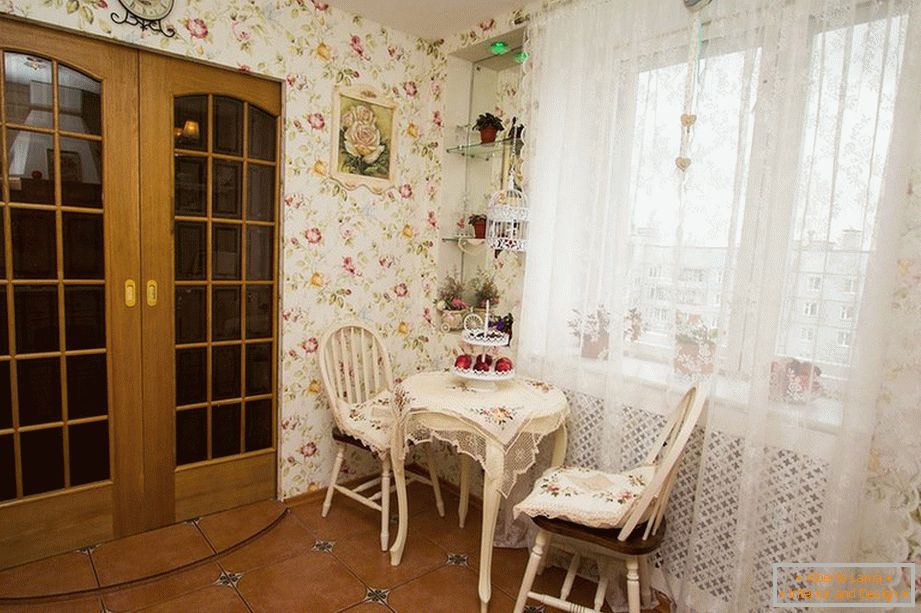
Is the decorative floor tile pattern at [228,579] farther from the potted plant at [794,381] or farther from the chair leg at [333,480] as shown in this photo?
the potted plant at [794,381]

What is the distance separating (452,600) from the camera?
224 centimetres

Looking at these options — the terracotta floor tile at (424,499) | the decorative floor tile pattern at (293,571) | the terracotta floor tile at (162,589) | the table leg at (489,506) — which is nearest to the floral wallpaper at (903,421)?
the decorative floor tile pattern at (293,571)

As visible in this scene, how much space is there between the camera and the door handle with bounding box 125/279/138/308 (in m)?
2.46

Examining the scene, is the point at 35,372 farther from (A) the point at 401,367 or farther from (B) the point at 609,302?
(B) the point at 609,302

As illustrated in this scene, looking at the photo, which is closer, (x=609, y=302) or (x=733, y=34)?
(x=733, y=34)

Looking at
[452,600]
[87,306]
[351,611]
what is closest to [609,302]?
[452,600]

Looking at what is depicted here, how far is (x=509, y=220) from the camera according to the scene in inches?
99.8

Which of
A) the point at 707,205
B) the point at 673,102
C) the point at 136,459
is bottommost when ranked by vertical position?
the point at 136,459

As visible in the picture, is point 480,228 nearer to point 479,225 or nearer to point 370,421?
point 479,225

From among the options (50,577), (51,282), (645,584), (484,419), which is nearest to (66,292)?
(51,282)

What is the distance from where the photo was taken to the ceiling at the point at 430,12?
274 centimetres

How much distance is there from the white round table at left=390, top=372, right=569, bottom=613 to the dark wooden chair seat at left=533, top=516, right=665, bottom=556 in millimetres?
243

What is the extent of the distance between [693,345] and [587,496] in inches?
27.4

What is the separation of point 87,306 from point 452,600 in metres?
2.04
